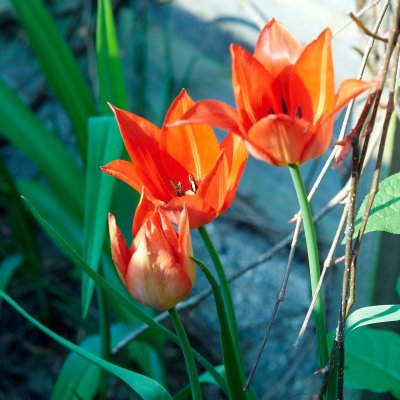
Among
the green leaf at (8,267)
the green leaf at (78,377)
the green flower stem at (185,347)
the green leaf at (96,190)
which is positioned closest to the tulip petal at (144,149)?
the green flower stem at (185,347)

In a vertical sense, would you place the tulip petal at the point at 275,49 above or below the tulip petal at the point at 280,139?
above

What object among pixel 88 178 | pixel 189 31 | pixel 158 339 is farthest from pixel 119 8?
pixel 88 178

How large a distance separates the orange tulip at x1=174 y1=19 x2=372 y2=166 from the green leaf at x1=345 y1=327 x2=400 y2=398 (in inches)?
16.3

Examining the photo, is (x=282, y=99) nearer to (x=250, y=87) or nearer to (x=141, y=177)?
(x=250, y=87)

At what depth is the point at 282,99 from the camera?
0.65m

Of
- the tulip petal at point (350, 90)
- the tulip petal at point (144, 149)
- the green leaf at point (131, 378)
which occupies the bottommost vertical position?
the green leaf at point (131, 378)

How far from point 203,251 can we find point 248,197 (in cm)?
18

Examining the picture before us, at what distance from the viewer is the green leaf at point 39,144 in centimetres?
150

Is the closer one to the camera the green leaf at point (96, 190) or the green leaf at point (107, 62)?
the green leaf at point (96, 190)

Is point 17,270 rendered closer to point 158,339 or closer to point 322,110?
point 158,339

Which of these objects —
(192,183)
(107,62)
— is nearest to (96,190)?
(107,62)

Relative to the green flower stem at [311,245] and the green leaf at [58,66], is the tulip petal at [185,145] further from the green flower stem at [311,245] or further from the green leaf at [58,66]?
the green leaf at [58,66]

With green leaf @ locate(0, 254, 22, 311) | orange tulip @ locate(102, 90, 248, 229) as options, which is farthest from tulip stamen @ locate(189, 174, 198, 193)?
green leaf @ locate(0, 254, 22, 311)

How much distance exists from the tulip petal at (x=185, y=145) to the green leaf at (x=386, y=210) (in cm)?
15
